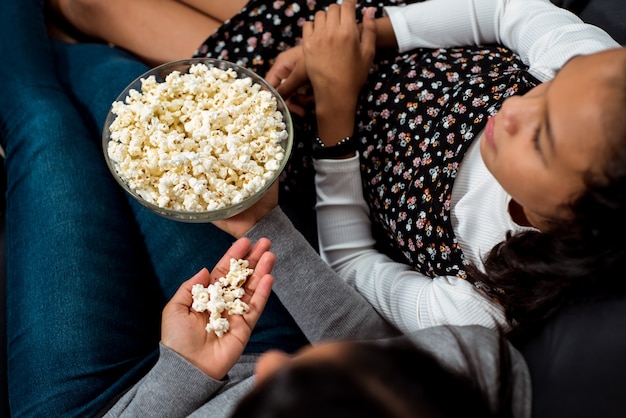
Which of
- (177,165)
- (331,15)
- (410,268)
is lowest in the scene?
(410,268)

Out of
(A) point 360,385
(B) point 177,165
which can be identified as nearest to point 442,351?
(A) point 360,385

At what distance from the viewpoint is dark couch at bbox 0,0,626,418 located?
665 mm

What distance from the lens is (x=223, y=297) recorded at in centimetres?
85

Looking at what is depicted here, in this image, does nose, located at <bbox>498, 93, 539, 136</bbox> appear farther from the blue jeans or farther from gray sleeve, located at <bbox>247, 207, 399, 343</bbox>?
the blue jeans

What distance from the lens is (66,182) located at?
42.3 inches

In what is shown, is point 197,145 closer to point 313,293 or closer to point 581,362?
point 313,293

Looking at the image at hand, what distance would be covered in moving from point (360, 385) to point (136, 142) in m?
0.58

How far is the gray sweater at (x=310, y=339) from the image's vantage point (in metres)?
0.71

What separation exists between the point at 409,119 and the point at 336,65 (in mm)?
190

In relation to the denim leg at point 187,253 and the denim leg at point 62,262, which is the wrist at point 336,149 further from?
the denim leg at point 62,262


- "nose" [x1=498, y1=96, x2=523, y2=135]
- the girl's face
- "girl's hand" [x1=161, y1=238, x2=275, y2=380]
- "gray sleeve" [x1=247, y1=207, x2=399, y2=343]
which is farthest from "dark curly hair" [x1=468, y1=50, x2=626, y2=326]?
"girl's hand" [x1=161, y1=238, x2=275, y2=380]

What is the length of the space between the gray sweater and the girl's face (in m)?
0.22

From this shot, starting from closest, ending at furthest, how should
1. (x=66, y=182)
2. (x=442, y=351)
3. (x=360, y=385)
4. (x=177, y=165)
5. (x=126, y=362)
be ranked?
(x=360, y=385), (x=442, y=351), (x=177, y=165), (x=126, y=362), (x=66, y=182)

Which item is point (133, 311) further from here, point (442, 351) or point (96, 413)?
point (442, 351)
